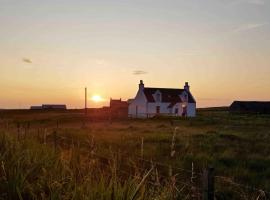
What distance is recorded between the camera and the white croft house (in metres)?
66.0

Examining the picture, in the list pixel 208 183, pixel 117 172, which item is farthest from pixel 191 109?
pixel 208 183


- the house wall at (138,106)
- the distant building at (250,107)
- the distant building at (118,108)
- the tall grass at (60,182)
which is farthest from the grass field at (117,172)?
the distant building at (250,107)

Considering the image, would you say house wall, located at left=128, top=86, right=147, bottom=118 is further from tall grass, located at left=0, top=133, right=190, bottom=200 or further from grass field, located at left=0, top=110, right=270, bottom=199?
tall grass, located at left=0, top=133, right=190, bottom=200

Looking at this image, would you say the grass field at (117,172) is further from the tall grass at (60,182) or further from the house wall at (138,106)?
the house wall at (138,106)

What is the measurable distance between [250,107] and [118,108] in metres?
38.4

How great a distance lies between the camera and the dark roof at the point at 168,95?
66.9 m

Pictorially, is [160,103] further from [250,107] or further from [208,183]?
[208,183]

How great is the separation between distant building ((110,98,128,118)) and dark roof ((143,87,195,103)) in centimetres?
816

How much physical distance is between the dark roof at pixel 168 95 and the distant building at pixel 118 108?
816 cm

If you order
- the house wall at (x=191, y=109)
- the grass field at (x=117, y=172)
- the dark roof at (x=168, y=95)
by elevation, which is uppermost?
the dark roof at (x=168, y=95)

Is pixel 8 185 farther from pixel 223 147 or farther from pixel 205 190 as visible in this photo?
pixel 223 147

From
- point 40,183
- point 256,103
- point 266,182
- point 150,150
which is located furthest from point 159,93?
point 40,183

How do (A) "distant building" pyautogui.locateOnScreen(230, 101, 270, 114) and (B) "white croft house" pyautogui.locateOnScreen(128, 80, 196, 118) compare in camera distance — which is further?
(A) "distant building" pyautogui.locateOnScreen(230, 101, 270, 114)

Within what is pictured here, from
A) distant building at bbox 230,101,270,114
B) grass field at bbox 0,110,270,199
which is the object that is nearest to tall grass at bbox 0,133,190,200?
grass field at bbox 0,110,270,199
